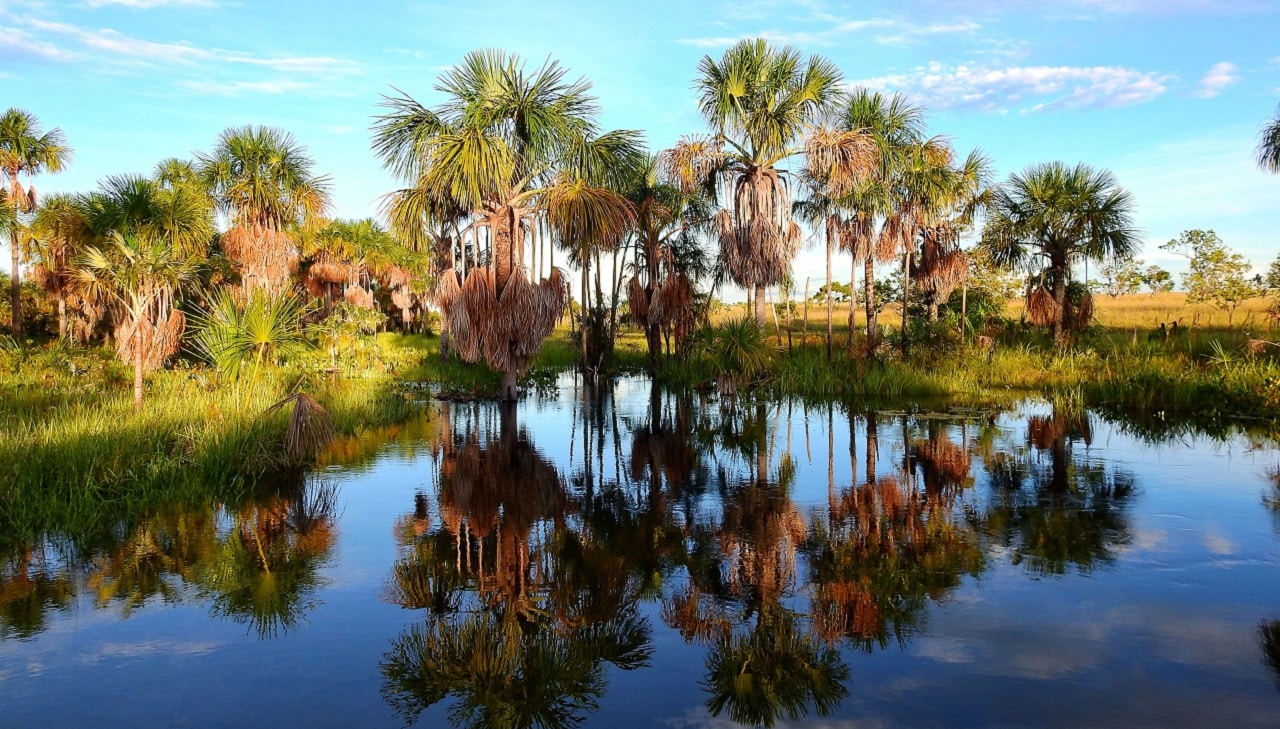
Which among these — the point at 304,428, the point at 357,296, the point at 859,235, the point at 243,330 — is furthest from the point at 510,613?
the point at 357,296

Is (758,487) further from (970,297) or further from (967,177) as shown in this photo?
(970,297)

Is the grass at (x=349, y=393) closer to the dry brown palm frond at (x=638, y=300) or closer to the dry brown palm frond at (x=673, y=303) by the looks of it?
the dry brown palm frond at (x=673, y=303)

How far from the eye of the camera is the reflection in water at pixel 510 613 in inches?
194

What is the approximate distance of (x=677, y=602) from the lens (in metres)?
6.50

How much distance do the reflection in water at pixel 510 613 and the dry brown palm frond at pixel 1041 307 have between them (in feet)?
69.6

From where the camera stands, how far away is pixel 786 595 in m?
6.59

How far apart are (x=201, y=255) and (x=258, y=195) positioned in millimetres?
14296

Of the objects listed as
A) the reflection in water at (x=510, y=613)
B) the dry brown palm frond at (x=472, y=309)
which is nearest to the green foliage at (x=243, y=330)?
the reflection in water at (x=510, y=613)

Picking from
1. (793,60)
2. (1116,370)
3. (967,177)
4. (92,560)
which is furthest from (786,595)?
(967,177)

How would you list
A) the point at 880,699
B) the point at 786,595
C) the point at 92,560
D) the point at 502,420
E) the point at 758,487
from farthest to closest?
the point at 502,420 → the point at 758,487 → the point at 92,560 → the point at 786,595 → the point at 880,699

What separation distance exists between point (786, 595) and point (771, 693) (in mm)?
1661

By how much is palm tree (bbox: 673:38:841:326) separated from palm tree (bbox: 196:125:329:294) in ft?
56.1

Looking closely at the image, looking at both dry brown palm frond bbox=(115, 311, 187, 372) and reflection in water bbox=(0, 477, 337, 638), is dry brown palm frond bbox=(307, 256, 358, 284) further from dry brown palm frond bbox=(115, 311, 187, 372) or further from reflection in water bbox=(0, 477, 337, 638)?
reflection in water bbox=(0, 477, 337, 638)

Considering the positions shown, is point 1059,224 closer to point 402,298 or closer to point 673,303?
point 673,303
